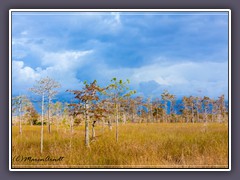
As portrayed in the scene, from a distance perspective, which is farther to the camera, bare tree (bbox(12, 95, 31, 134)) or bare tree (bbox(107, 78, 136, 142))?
bare tree (bbox(107, 78, 136, 142))

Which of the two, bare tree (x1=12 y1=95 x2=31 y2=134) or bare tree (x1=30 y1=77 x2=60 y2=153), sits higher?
bare tree (x1=30 y1=77 x2=60 y2=153)

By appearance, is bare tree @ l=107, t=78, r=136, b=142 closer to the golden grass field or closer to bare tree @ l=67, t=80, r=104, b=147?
bare tree @ l=67, t=80, r=104, b=147

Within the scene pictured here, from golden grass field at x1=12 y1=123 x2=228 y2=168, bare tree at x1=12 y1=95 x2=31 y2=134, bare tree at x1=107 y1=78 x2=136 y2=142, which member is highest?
bare tree at x1=107 y1=78 x2=136 y2=142

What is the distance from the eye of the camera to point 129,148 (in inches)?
286

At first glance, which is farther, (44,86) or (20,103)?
(44,86)

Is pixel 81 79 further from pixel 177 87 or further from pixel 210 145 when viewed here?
pixel 210 145

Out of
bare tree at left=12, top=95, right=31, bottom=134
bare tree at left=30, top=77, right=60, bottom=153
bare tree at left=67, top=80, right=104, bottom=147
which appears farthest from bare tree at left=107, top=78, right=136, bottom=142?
bare tree at left=12, top=95, right=31, bottom=134

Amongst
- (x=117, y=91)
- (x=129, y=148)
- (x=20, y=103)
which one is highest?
(x=117, y=91)

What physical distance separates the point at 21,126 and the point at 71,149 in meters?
1.07

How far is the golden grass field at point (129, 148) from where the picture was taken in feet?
23.2

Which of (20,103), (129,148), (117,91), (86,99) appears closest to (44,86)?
(20,103)

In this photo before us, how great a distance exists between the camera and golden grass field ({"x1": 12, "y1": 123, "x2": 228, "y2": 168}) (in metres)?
7.09

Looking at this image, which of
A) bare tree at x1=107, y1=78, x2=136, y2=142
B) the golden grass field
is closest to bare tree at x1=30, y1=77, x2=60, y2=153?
the golden grass field

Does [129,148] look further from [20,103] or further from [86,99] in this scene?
[20,103]
